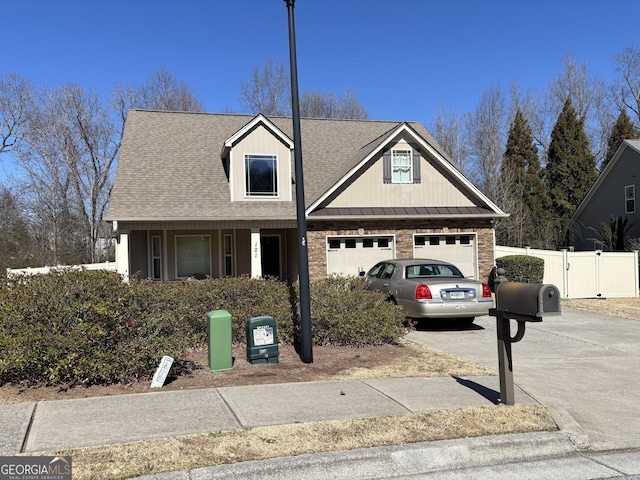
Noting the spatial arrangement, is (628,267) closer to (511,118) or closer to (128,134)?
(128,134)

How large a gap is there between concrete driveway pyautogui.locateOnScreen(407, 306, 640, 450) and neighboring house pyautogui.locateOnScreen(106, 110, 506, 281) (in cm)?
462

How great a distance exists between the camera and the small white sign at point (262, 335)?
826 cm

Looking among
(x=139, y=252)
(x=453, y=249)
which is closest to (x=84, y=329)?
(x=139, y=252)

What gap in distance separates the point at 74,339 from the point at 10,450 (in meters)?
2.22

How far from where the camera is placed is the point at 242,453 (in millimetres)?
4734

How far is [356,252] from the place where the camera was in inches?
699

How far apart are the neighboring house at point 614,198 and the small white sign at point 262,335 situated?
20740mm

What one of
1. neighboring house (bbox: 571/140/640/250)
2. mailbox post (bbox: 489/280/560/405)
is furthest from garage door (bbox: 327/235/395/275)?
neighboring house (bbox: 571/140/640/250)

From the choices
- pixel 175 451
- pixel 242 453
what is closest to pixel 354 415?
pixel 242 453

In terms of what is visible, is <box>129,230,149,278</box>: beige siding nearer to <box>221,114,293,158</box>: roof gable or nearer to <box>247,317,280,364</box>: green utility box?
<box>221,114,293,158</box>: roof gable

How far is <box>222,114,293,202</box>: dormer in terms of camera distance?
1791cm

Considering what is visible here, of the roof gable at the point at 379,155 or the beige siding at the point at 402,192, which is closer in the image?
the roof gable at the point at 379,155

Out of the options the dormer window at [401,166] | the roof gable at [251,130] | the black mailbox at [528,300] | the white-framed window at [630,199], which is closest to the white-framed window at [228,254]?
the roof gable at [251,130]

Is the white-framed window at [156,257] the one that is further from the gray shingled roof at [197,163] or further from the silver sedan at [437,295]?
the silver sedan at [437,295]
